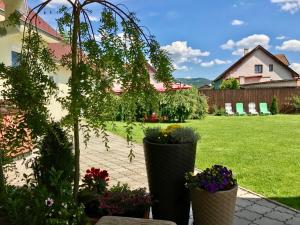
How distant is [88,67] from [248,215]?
3.08 meters

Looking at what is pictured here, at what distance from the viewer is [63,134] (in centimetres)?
402

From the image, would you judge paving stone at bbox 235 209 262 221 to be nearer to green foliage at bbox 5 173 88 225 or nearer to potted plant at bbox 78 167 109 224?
potted plant at bbox 78 167 109 224

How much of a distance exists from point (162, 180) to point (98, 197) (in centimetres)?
73

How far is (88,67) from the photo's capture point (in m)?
3.01

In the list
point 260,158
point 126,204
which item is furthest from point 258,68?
point 126,204

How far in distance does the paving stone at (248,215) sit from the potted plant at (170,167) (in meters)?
0.89

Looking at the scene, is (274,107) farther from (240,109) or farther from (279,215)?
(279,215)

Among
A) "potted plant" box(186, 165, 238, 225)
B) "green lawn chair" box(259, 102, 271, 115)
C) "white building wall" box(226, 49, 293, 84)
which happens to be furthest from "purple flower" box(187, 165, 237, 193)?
"white building wall" box(226, 49, 293, 84)

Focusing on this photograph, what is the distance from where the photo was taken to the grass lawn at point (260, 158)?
6168 millimetres

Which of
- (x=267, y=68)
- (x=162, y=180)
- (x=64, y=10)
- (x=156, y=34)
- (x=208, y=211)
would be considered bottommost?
(x=208, y=211)

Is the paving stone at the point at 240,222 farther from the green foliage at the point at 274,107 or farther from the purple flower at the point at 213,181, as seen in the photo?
the green foliage at the point at 274,107

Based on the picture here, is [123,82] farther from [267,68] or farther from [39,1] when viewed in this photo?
[267,68]

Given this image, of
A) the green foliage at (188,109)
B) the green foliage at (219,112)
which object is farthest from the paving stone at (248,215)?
the green foliage at (219,112)

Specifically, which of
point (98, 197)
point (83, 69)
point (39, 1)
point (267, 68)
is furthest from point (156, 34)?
point (267, 68)
